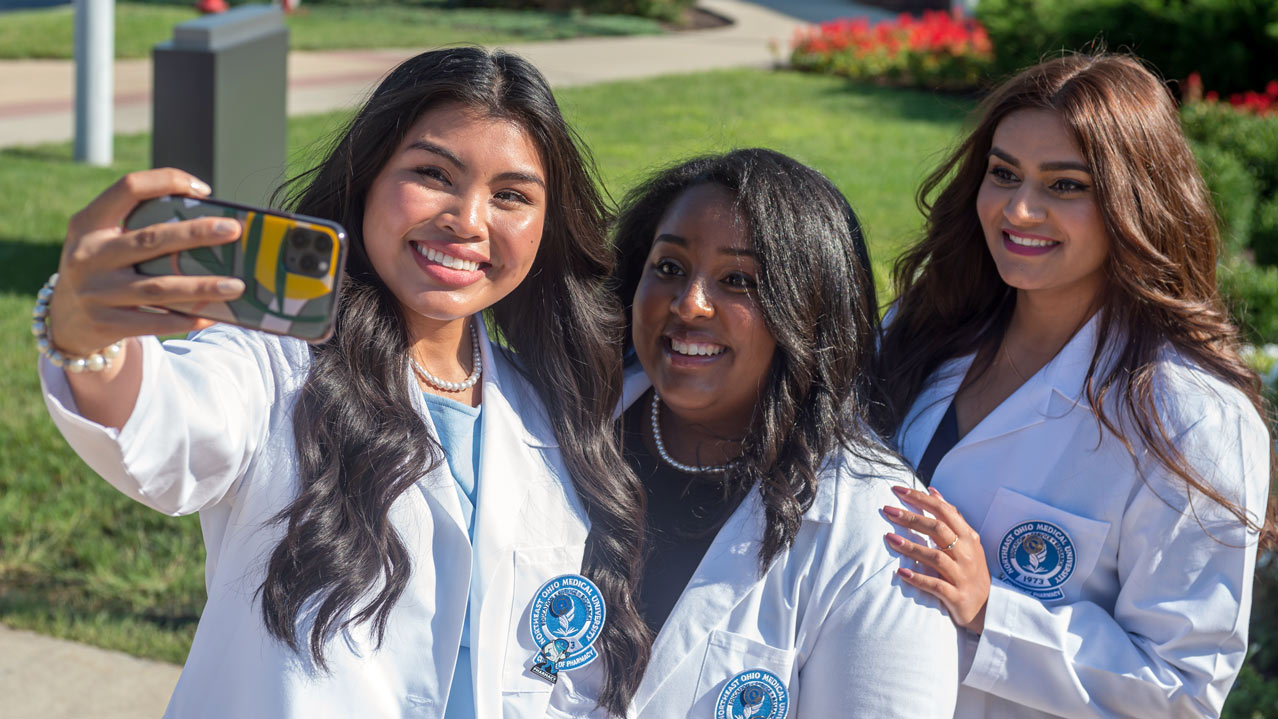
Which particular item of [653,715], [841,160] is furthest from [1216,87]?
[653,715]

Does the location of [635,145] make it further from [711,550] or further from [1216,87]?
[711,550]

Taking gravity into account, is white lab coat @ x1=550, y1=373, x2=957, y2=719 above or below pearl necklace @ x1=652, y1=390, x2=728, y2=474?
below

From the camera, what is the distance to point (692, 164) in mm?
2598

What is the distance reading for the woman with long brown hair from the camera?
229 centimetres

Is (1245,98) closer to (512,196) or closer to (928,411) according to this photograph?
(928,411)

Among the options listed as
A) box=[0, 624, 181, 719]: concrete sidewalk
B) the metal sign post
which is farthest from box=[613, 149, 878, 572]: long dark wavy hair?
the metal sign post

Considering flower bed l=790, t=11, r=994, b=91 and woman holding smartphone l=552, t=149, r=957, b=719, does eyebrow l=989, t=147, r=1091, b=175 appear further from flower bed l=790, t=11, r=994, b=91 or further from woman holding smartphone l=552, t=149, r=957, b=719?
flower bed l=790, t=11, r=994, b=91

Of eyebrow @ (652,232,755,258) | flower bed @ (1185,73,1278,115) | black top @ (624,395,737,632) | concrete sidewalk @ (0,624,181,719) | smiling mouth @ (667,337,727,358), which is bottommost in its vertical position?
concrete sidewalk @ (0,624,181,719)

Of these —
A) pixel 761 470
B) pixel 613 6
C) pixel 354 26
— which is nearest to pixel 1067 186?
pixel 761 470

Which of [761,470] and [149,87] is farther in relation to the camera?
[149,87]

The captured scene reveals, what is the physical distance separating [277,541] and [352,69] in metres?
→ 12.8

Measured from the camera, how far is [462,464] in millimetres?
2162

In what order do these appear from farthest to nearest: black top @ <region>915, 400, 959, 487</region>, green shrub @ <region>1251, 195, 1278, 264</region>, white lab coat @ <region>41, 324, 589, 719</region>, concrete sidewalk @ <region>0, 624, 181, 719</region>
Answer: green shrub @ <region>1251, 195, 1278, 264</region>, concrete sidewalk @ <region>0, 624, 181, 719</region>, black top @ <region>915, 400, 959, 487</region>, white lab coat @ <region>41, 324, 589, 719</region>

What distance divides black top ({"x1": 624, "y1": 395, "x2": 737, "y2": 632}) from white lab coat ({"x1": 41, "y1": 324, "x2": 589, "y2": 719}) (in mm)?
226
